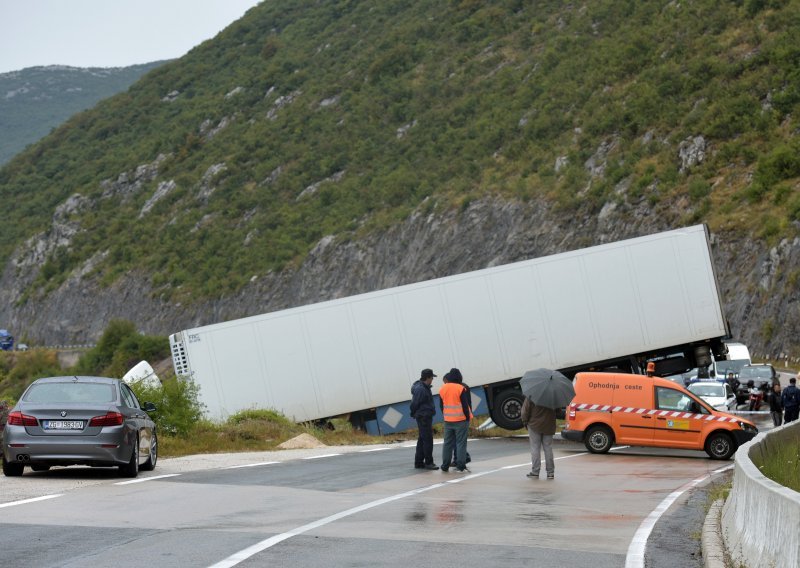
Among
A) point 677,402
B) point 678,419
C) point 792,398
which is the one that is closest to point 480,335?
point 677,402

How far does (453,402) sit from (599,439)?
23.8ft

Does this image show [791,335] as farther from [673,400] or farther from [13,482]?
[13,482]

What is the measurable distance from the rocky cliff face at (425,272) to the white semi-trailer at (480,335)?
16377 millimetres

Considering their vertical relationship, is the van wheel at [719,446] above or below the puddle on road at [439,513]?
below

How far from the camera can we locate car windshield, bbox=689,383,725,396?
35.4 m

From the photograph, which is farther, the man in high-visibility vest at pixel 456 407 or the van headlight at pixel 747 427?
the van headlight at pixel 747 427

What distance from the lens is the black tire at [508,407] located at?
2956cm

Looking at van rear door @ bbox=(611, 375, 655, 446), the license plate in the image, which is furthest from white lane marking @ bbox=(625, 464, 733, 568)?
the license plate

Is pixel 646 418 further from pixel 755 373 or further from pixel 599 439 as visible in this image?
pixel 755 373

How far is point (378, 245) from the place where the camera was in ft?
229

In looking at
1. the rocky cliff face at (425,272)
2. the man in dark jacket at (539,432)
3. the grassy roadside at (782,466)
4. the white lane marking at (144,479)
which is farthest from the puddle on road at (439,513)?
the rocky cliff face at (425,272)

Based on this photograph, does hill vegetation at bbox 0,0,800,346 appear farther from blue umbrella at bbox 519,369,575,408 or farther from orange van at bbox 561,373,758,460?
blue umbrella at bbox 519,369,575,408

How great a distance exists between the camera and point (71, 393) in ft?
54.1

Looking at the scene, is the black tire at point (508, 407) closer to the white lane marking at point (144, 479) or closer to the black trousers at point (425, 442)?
the black trousers at point (425, 442)
